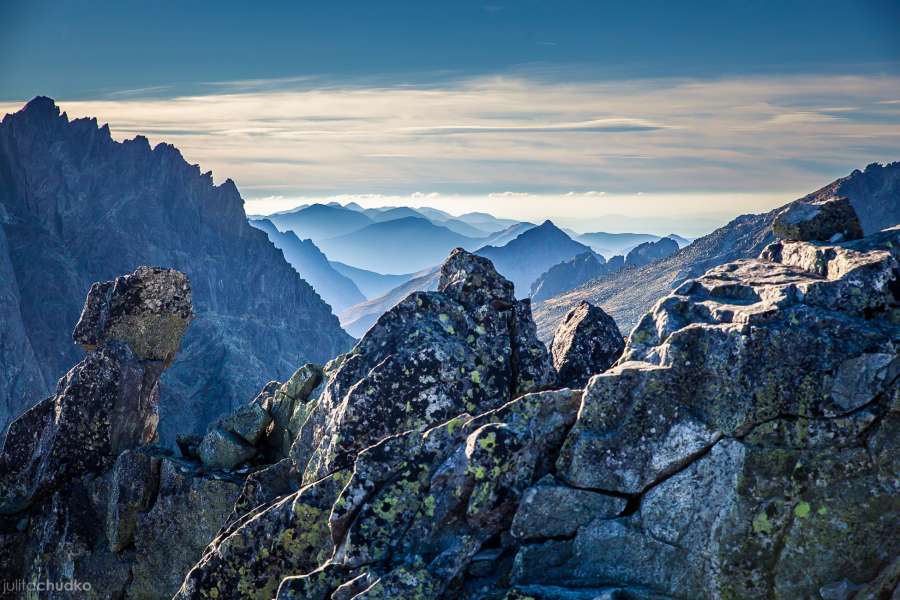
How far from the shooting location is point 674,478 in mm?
17906

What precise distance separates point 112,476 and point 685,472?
26.6m

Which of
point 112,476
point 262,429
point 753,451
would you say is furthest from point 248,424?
point 753,451

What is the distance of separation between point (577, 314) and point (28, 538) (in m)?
25.2

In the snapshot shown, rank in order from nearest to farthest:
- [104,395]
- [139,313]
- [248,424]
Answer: [248,424]
[104,395]
[139,313]

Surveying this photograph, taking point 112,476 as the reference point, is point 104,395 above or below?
above

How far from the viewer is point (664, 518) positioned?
17719 millimetres

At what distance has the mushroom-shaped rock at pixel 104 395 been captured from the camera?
121 ft

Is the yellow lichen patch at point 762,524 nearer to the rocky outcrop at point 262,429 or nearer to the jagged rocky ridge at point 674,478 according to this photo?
the jagged rocky ridge at point 674,478

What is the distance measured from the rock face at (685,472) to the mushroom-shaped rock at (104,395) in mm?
19800

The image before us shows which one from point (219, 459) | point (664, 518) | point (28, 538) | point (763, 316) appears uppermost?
point (763, 316)

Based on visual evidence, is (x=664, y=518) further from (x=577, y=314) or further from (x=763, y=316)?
(x=577, y=314)

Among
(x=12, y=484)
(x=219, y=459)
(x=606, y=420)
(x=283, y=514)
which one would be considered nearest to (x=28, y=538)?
(x=12, y=484)

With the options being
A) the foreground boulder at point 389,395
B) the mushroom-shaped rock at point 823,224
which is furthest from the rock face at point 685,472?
the mushroom-shaped rock at point 823,224

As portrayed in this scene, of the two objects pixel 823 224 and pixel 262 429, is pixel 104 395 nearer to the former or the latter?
pixel 262 429
